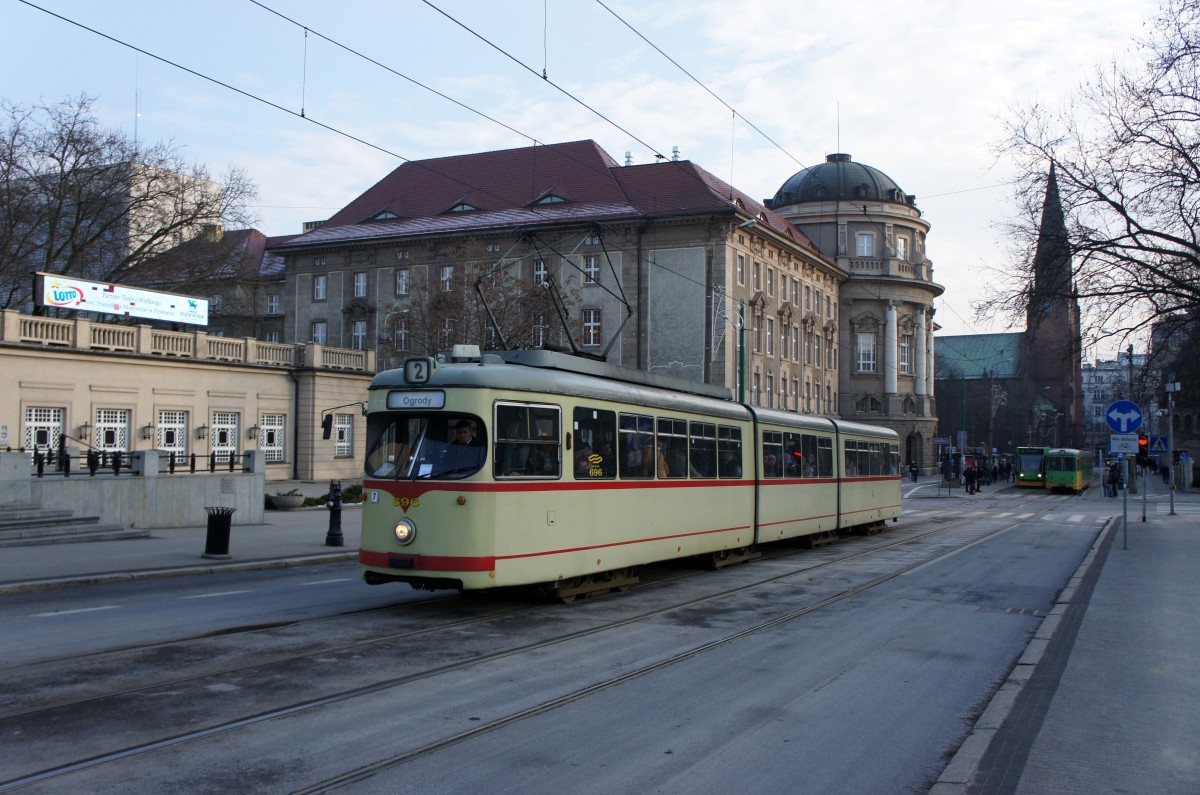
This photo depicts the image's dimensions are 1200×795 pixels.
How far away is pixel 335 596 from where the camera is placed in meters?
14.0

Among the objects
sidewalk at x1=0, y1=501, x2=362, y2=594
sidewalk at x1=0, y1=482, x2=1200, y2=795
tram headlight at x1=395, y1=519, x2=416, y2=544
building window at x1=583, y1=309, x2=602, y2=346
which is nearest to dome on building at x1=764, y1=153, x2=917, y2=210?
building window at x1=583, y1=309, x2=602, y2=346

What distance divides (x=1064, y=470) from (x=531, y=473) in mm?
57880

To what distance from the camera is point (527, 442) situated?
39.3ft

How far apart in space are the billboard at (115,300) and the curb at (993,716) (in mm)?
33107

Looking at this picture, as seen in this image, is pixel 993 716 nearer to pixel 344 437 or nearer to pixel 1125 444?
pixel 1125 444

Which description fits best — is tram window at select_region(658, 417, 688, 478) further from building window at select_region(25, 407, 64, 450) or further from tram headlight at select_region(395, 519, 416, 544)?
building window at select_region(25, 407, 64, 450)

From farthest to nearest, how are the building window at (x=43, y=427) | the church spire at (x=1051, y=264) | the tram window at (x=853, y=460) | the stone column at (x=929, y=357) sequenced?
the stone column at (x=929, y=357) < the building window at (x=43, y=427) < the tram window at (x=853, y=460) < the church spire at (x=1051, y=264)

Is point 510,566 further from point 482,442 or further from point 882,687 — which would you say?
point 882,687

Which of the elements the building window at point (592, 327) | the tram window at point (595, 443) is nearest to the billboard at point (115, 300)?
the building window at point (592, 327)

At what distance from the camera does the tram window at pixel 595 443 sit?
12745 millimetres

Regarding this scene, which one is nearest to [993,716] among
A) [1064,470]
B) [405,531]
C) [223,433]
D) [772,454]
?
[405,531]

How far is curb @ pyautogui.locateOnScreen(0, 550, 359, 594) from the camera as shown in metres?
14.7

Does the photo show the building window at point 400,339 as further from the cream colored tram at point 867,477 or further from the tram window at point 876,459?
the tram window at point 876,459

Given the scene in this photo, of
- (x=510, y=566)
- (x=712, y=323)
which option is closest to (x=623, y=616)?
(x=510, y=566)
